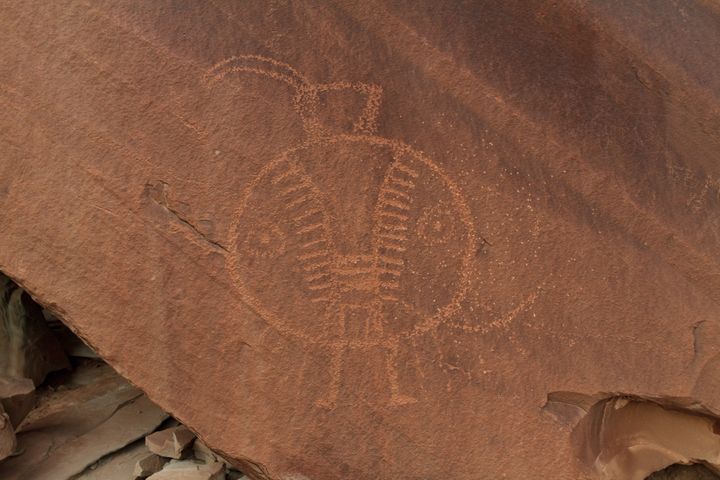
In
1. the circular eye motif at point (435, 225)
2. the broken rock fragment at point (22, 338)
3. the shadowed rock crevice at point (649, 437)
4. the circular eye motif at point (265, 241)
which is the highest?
the circular eye motif at point (435, 225)

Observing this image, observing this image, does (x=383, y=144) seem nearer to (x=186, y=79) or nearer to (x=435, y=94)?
(x=435, y=94)

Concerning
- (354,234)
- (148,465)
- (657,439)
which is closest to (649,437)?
(657,439)

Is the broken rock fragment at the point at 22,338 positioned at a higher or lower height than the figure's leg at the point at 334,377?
lower

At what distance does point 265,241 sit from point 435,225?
42 cm

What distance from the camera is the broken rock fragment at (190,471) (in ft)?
7.46

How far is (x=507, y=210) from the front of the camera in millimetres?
2023

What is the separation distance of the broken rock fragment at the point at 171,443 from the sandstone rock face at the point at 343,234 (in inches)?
13.3

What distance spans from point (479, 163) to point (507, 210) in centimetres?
14

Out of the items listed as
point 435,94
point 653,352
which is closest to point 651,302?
point 653,352

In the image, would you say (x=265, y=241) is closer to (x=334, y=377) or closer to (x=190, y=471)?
(x=334, y=377)

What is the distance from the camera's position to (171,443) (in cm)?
237

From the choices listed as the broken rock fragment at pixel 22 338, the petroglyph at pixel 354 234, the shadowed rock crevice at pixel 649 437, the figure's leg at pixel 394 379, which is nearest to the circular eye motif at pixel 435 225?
the petroglyph at pixel 354 234

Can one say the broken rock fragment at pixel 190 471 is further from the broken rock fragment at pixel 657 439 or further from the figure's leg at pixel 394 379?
the broken rock fragment at pixel 657 439

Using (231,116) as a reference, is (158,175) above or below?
below
